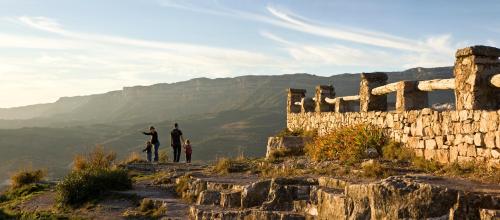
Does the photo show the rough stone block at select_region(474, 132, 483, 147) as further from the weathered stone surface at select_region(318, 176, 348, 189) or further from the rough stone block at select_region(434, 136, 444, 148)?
the weathered stone surface at select_region(318, 176, 348, 189)

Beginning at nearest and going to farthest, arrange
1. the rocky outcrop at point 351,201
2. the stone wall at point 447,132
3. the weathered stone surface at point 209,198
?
the rocky outcrop at point 351,201, the stone wall at point 447,132, the weathered stone surface at point 209,198

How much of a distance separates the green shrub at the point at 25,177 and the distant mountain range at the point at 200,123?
2073 cm

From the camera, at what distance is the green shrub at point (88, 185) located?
12.3 metres

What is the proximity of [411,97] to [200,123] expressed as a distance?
88992 mm

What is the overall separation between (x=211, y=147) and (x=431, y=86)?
63.2 m

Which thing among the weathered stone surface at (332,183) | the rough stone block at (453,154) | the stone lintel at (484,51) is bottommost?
the weathered stone surface at (332,183)

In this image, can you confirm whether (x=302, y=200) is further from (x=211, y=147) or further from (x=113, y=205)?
(x=211, y=147)

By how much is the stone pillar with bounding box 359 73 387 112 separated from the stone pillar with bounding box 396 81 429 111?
81.2 inches

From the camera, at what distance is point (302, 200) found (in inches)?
324

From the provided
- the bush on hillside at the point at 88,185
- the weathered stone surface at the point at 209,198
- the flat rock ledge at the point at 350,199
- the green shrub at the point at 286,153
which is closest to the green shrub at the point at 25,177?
the bush on hillside at the point at 88,185

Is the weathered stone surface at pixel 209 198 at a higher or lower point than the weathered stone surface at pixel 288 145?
lower

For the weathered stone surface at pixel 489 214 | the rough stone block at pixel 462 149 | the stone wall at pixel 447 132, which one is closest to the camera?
the weathered stone surface at pixel 489 214

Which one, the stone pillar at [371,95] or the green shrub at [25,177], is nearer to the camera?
the stone pillar at [371,95]

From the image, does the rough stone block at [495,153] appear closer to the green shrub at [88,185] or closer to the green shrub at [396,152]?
the green shrub at [396,152]
